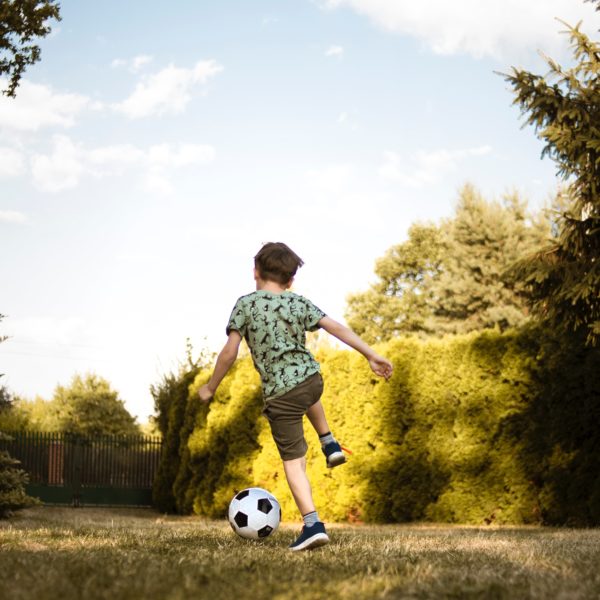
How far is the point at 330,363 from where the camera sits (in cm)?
1553

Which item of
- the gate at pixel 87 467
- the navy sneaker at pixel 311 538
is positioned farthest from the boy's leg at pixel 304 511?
the gate at pixel 87 467

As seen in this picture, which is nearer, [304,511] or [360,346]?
[304,511]

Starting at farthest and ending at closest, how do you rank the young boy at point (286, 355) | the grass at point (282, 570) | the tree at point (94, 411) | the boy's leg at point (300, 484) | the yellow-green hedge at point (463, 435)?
the tree at point (94, 411)
the yellow-green hedge at point (463, 435)
the young boy at point (286, 355)
the boy's leg at point (300, 484)
the grass at point (282, 570)

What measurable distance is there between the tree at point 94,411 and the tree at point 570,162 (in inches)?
863

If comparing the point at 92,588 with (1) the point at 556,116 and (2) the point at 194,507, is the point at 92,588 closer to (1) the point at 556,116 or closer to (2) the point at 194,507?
(1) the point at 556,116

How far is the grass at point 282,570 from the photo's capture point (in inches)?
115

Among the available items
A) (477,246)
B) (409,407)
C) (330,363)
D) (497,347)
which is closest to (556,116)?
(497,347)

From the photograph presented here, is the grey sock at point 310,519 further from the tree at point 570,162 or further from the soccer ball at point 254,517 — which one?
the tree at point 570,162

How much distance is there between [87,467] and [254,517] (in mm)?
18413

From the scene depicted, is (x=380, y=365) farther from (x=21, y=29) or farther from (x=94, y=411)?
(x=94, y=411)

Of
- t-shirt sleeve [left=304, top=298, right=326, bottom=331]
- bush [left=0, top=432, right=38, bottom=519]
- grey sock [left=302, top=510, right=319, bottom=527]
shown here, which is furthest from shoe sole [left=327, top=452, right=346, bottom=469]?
bush [left=0, top=432, right=38, bottom=519]

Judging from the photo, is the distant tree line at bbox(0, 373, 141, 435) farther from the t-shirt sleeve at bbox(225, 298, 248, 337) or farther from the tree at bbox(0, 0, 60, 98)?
the t-shirt sleeve at bbox(225, 298, 248, 337)

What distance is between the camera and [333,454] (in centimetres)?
496

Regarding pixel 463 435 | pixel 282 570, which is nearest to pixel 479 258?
pixel 463 435
